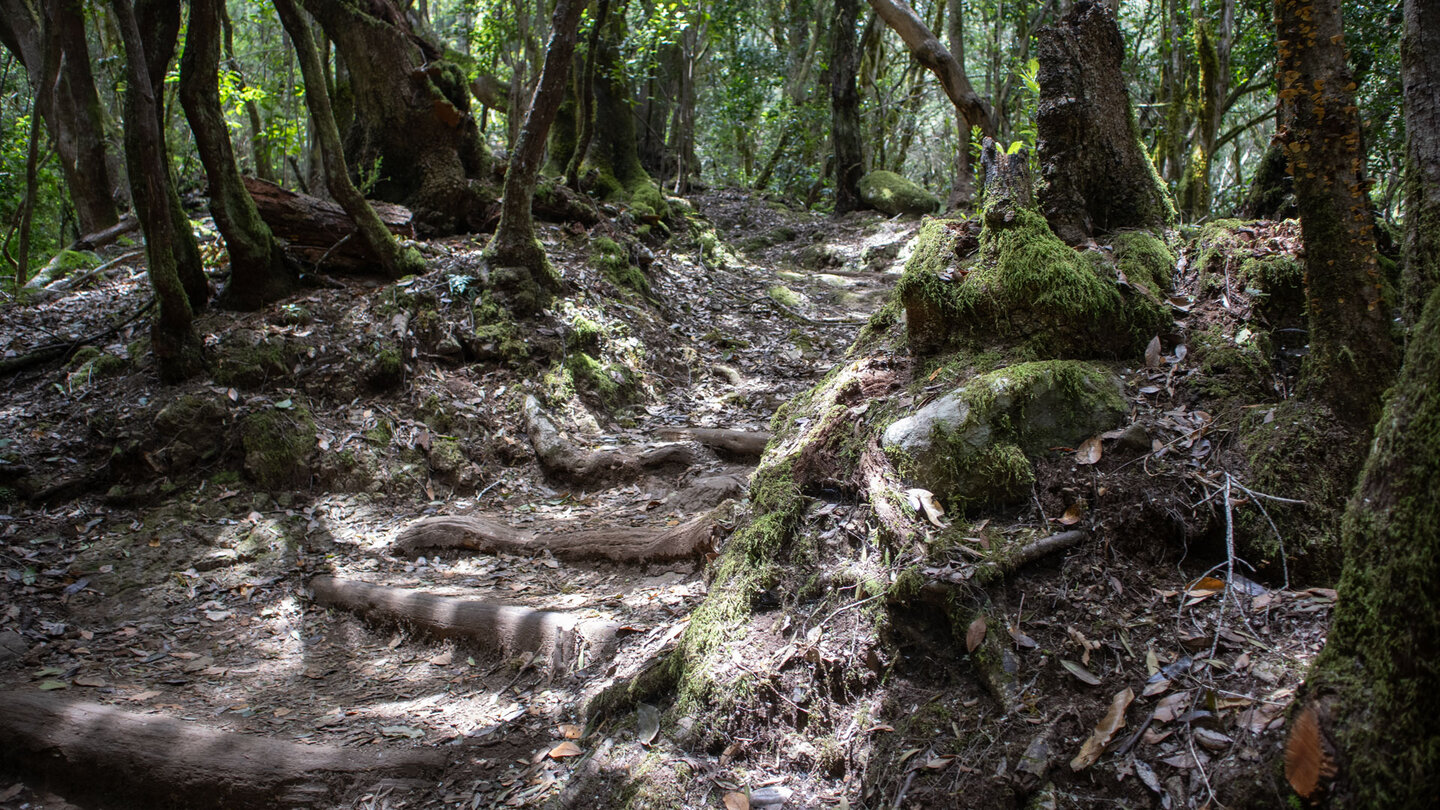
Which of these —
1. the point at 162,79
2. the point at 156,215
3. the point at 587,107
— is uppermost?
the point at 587,107

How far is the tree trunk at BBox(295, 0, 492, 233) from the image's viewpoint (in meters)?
8.45

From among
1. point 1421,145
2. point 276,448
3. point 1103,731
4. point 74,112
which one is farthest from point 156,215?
point 1421,145

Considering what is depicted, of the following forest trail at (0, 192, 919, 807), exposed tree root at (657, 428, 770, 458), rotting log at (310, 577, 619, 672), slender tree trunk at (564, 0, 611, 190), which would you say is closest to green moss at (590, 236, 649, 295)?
forest trail at (0, 192, 919, 807)

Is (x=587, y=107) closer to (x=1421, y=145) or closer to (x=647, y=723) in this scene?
(x=647, y=723)

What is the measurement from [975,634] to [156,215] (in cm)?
663

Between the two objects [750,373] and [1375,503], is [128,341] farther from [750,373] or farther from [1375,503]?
[1375,503]

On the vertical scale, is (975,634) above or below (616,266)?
below

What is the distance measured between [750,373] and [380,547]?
4052 mm

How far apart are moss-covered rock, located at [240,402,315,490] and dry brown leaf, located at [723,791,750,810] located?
177 inches

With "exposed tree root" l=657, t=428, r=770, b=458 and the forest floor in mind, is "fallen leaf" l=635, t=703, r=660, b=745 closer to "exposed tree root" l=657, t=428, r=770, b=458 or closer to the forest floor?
the forest floor

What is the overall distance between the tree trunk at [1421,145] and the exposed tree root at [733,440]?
387 centimetres

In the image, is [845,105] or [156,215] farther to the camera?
[845,105]

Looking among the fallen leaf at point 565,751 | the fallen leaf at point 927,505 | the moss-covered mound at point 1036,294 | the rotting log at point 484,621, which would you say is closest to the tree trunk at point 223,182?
the rotting log at point 484,621

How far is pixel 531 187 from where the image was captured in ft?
24.0
